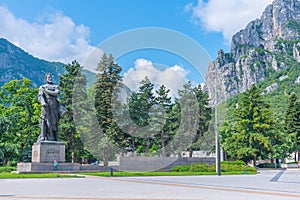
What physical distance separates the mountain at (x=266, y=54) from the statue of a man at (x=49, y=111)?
123970mm

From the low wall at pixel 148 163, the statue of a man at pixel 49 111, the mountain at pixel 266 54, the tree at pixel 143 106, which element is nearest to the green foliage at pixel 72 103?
the tree at pixel 143 106

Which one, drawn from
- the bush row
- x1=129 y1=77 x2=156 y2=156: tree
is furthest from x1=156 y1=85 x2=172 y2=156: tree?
the bush row

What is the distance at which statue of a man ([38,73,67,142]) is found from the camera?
76.7ft

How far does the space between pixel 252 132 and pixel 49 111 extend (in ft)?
79.7

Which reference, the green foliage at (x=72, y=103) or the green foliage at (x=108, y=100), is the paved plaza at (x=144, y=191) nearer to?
the green foliage at (x=108, y=100)

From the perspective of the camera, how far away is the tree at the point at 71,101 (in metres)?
34.0

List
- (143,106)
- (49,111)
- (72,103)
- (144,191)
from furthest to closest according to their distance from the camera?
(143,106) → (72,103) → (49,111) → (144,191)

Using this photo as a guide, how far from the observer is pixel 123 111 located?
32.9 meters

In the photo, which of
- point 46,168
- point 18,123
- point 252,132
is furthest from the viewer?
point 252,132

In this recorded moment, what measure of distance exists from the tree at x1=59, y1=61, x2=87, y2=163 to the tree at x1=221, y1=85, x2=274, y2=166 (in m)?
16.8

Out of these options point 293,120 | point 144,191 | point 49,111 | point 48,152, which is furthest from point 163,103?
point 293,120

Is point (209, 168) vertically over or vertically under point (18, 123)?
under

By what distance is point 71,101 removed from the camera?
113 feet

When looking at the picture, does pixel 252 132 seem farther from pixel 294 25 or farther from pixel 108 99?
pixel 294 25
